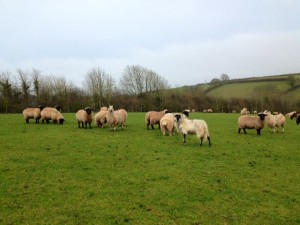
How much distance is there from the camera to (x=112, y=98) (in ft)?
258

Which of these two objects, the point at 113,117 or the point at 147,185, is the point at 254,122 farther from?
the point at 147,185

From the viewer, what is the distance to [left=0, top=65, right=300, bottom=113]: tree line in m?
70.0

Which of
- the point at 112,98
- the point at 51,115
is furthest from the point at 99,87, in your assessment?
the point at 51,115

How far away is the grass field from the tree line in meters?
57.4

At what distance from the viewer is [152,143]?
18078mm

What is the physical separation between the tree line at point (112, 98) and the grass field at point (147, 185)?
57.4 meters

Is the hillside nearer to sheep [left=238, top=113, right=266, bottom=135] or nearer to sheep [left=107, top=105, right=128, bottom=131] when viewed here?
sheep [left=238, top=113, right=266, bottom=135]

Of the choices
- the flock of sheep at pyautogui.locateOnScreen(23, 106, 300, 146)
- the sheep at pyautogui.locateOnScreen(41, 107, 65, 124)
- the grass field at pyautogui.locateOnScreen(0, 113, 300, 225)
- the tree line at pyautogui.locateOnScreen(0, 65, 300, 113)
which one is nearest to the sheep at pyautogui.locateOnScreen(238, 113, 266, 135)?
the flock of sheep at pyautogui.locateOnScreen(23, 106, 300, 146)

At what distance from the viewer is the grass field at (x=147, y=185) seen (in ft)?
25.7

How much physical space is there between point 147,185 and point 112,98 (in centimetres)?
6959

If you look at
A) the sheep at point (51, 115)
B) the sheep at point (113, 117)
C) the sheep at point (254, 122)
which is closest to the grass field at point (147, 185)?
the sheep at point (254, 122)

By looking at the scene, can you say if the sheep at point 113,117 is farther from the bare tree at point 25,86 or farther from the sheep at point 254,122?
the bare tree at point 25,86

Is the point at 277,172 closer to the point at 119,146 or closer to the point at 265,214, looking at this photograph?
the point at 265,214

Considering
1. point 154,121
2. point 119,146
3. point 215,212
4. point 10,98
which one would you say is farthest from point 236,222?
point 10,98
